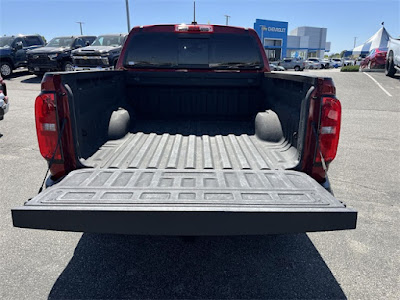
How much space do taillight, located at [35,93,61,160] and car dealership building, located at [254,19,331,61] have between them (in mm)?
23071

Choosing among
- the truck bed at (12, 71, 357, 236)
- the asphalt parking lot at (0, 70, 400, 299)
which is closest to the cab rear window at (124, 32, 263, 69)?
the truck bed at (12, 71, 357, 236)

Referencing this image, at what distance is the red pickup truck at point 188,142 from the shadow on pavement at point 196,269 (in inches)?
31.2

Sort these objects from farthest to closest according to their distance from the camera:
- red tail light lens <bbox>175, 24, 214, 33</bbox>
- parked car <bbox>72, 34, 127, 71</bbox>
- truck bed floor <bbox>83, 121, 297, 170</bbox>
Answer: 1. parked car <bbox>72, 34, 127, 71</bbox>
2. red tail light lens <bbox>175, 24, 214, 33</bbox>
3. truck bed floor <bbox>83, 121, 297, 170</bbox>

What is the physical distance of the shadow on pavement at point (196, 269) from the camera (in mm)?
2541

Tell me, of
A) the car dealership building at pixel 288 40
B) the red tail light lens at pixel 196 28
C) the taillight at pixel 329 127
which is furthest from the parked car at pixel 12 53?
the taillight at pixel 329 127

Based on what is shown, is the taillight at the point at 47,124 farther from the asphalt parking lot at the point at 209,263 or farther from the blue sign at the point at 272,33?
the blue sign at the point at 272,33

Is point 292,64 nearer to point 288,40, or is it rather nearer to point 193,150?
point 193,150

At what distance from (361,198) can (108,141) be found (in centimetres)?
343

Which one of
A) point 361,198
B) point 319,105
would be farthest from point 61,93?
point 361,198

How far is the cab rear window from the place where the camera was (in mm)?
4508

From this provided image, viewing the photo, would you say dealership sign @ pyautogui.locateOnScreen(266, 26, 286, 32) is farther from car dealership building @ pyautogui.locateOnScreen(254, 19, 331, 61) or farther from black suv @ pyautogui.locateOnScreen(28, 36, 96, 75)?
black suv @ pyautogui.locateOnScreen(28, 36, 96, 75)

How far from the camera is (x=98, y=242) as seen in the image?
3.25 metres

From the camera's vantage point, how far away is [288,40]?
86.4m

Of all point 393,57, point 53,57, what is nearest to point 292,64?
point 393,57
